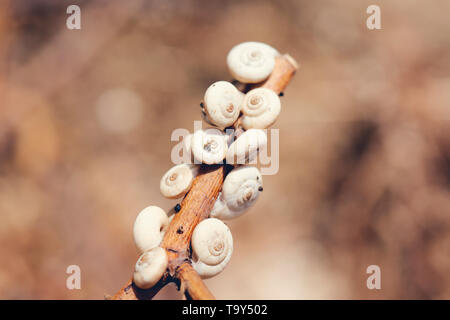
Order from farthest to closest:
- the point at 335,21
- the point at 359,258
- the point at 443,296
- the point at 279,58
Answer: the point at 335,21 → the point at 359,258 → the point at 443,296 → the point at 279,58

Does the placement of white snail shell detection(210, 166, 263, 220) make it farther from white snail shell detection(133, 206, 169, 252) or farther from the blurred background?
the blurred background

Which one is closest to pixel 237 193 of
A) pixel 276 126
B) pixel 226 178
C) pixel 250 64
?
pixel 226 178

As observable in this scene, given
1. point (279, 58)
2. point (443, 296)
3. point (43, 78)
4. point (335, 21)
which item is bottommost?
point (443, 296)

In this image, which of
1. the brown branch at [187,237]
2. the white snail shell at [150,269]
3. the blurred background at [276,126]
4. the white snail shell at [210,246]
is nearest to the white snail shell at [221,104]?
the brown branch at [187,237]

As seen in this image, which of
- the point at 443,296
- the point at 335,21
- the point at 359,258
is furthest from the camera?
the point at 335,21

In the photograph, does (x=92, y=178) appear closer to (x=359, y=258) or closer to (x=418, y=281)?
(x=359, y=258)

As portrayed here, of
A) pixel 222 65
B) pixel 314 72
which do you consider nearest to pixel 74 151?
pixel 222 65
